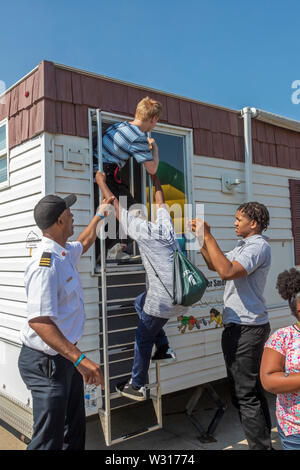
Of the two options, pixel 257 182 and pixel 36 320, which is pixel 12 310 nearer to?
pixel 36 320

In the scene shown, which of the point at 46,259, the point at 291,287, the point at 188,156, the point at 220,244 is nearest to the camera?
the point at 291,287

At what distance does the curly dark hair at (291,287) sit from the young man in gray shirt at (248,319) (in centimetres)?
67

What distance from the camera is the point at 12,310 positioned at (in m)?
4.02

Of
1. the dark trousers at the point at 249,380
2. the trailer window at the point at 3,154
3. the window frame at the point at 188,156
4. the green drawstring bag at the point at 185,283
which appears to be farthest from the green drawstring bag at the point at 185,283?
the trailer window at the point at 3,154

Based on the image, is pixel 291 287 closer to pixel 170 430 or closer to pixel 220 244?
pixel 220 244

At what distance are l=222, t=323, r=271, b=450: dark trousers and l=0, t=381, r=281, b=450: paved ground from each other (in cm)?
104

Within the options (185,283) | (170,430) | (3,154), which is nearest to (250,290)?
(185,283)

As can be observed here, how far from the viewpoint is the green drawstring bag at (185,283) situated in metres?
3.06

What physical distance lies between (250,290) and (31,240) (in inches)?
76.9

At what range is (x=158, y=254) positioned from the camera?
323cm

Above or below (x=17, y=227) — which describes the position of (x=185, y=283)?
below

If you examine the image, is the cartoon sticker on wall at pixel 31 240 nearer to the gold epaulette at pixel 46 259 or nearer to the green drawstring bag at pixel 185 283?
the gold epaulette at pixel 46 259

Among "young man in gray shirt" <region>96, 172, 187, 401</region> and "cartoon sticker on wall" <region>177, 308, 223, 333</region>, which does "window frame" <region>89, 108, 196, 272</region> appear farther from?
"young man in gray shirt" <region>96, 172, 187, 401</region>

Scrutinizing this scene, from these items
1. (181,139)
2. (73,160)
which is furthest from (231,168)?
(73,160)
